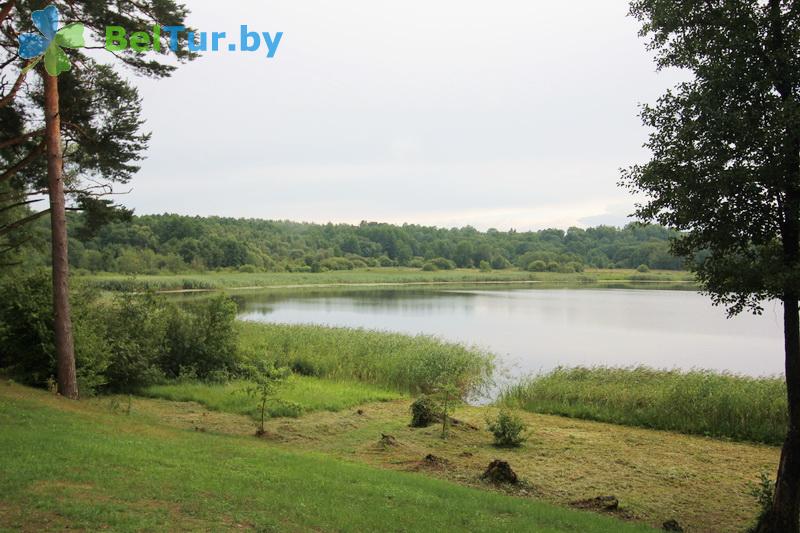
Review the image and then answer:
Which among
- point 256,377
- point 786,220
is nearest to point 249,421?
point 256,377

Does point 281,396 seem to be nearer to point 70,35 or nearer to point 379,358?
point 379,358

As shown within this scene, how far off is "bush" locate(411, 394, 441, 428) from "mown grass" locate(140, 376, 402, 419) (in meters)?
2.35

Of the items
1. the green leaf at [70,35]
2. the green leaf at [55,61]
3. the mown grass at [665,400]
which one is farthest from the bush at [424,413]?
the green leaf at [70,35]

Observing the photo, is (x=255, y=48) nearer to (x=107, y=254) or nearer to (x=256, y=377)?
(x=256, y=377)

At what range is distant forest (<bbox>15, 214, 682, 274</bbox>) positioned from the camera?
79750 mm

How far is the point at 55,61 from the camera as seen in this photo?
11.3 meters

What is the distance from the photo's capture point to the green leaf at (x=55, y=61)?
1123cm

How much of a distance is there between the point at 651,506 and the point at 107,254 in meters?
72.6

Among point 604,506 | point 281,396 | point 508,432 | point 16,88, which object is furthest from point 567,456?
point 16,88

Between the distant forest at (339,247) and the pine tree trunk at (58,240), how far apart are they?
2275 inches

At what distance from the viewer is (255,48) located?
1116cm

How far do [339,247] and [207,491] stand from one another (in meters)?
133

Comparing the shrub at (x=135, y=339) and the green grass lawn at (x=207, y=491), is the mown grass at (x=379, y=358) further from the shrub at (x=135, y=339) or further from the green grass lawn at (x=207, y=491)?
the green grass lawn at (x=207, y=491)

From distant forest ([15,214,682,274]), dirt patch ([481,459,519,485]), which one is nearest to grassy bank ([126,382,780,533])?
dirt patch ([481,459,519,485])
